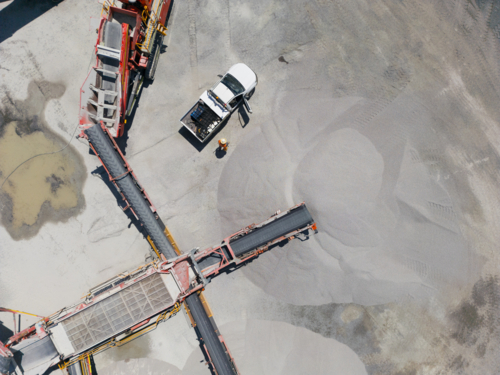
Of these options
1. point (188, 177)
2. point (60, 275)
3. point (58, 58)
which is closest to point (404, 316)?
point (188, 177)

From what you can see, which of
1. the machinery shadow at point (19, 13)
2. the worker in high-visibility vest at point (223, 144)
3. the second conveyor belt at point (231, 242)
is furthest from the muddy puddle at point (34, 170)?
the worker in high-visibility vest at point (223, 144)

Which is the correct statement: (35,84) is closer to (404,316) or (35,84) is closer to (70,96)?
(70,96)

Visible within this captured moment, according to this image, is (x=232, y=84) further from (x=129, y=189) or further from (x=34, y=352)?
(x=34, y=352)

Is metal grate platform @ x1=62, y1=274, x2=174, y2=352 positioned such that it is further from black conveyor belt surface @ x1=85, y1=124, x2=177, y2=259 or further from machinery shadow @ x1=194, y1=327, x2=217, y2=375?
machinery shadow @ x1=194, y1=327, x2=217, y2=375

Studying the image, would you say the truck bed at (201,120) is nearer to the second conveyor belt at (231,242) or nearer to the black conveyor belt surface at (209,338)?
the second conveyor belt at (231,242)

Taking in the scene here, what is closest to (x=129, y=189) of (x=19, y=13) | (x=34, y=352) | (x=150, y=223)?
(x=150, y=223)
